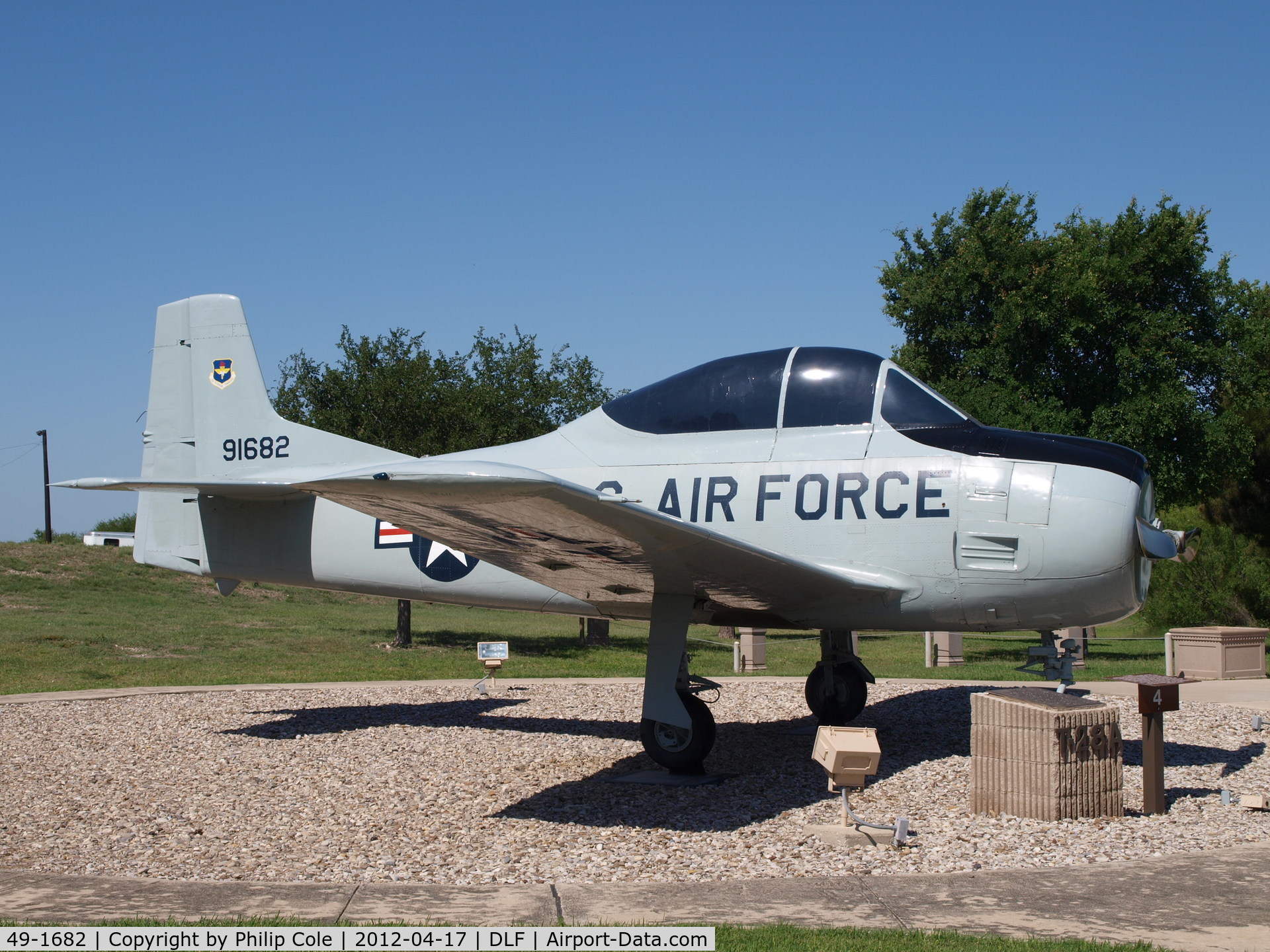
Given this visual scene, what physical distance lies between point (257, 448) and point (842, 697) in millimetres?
7056

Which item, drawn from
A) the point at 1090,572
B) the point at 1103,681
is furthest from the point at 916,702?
the point at 1090,572

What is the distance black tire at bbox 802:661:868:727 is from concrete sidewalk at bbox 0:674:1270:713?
287 centimetres

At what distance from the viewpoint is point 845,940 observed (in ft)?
14.3

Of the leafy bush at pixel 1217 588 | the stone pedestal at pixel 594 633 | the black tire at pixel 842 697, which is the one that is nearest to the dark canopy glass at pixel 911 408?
the black tire at pixel 842 697

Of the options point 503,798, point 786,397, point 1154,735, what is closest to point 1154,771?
point 1154,735

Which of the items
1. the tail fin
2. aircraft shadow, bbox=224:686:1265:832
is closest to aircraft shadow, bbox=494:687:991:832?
aircraft shadow, bbox=224:686:1265:832

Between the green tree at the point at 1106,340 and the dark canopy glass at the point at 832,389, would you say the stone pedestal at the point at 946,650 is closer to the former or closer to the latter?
the green tree at the point at 1106,340

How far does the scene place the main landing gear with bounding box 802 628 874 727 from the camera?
10.6m

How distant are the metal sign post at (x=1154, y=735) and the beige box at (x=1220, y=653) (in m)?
9.80

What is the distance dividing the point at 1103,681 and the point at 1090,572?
26.1 feet

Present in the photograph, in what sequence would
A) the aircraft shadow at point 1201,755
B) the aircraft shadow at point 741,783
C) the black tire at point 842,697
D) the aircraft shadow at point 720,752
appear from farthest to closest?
the black tire at point 842,697 → the aircraft shadow at point 1201,755 → the aircraft shadow at point 720,752 → the aircraft shadow at point 741,783

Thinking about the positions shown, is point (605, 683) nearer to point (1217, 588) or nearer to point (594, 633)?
point (594, 633)

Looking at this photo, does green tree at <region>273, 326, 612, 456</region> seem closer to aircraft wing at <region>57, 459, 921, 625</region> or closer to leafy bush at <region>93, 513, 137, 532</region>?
aircraft wing at <region>57, 459, 921, 625</region>

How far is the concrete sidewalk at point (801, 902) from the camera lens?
181 inches
